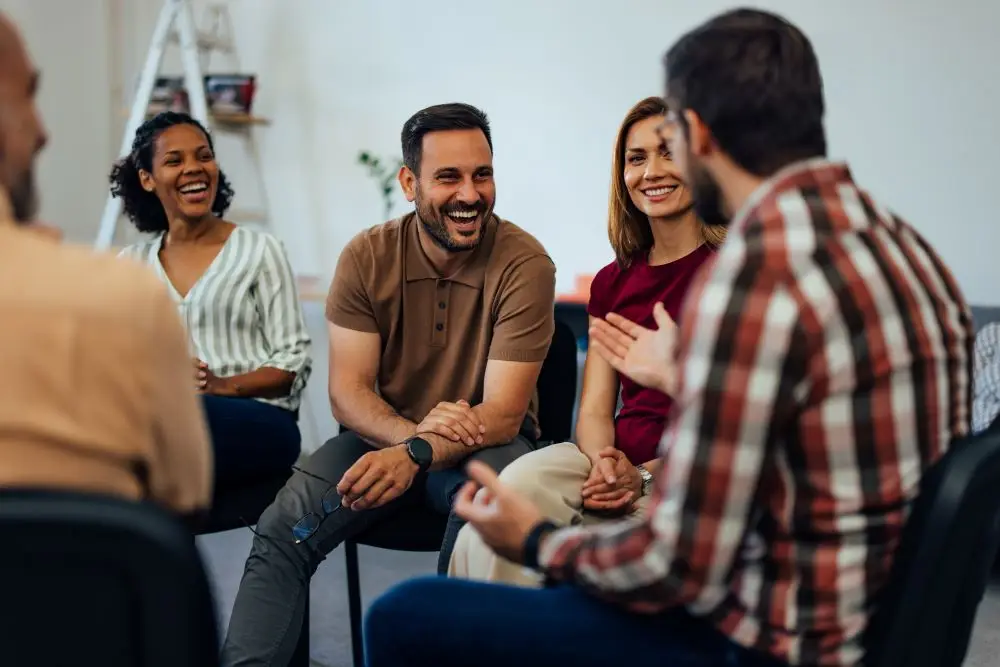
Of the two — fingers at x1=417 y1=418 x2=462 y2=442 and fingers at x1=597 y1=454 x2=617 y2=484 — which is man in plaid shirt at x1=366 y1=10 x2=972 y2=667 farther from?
fingers at x1=417 y1=418 x2=462 y2=442

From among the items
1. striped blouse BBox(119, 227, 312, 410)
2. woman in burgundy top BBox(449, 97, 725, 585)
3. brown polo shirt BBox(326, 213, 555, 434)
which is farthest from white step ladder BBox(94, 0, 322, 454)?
woman in burgundy top BBox(449, 97, 725, 585)

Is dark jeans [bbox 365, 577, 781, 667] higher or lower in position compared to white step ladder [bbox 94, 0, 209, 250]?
lower

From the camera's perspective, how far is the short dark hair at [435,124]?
6.61ft

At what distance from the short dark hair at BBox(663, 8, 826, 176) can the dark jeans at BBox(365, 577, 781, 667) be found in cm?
47

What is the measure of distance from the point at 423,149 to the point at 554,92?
1.82m

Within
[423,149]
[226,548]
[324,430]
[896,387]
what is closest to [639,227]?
[423,149]

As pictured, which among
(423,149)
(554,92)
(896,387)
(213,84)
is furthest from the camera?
(213,84)

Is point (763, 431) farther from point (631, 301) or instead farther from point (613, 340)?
point (631, 301)

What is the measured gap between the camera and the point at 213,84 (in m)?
3.99

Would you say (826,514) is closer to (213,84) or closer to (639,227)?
(639,227)

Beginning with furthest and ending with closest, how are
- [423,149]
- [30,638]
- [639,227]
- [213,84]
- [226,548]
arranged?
[213,84] < [226,548] < [423,149] < [639,227] < [30,638]

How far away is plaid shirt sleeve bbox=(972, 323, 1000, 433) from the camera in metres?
2.46

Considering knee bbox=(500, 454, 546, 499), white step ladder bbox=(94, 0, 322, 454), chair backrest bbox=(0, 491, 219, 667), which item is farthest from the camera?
white step ladder bbox=(94, 0, 322, 454)

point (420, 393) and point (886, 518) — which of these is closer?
point (886, 518)
